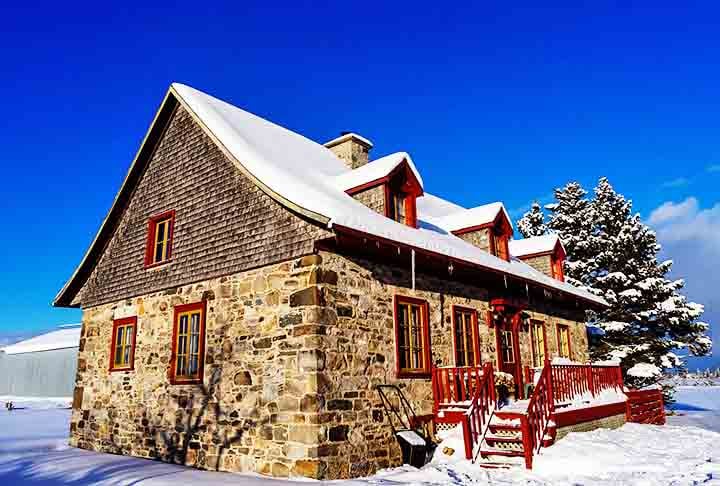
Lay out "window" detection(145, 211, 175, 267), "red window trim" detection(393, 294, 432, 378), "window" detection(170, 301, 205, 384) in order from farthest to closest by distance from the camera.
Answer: "window" detection(145, 211, 175, 267)
"window" detection(170, 301, 205, 384)
"red window trim" detection(393, 294, 432, 378)

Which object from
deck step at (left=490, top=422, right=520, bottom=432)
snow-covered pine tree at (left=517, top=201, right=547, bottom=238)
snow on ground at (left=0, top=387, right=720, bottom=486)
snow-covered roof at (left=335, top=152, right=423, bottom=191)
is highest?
snow-covered pine tree at (left=517, top=201, right=547, bottom=238)

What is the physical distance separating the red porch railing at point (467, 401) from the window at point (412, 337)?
0.44 metres

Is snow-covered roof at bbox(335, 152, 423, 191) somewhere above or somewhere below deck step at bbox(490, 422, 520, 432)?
above

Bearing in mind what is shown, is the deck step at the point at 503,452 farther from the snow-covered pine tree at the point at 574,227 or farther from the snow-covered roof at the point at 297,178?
the snow-covered pine tree at the point at 574,227

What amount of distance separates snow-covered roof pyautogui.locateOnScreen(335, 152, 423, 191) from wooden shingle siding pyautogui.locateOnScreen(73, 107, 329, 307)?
97.6 inches

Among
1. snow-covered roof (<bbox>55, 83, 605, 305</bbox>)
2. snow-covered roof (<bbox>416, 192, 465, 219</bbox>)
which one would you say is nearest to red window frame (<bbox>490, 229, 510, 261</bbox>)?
snow-covered roof (<bbox>55, 83, 605, 305</bbox>)

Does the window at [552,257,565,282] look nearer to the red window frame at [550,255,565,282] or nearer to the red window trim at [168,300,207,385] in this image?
the red window frame at [550,255,565,282]

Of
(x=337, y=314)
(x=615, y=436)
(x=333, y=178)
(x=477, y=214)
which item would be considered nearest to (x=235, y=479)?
(x=337, y=314)

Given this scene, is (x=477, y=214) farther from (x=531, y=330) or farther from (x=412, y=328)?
(x=412, y=328)

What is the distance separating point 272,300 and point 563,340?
11576mm

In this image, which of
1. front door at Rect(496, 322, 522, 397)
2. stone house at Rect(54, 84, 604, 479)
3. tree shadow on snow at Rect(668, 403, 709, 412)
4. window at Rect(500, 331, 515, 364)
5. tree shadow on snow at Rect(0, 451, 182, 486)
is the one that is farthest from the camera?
tree shadow on snow at Rect(668, 403, 709, 412)

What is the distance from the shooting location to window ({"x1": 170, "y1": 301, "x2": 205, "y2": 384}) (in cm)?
1137

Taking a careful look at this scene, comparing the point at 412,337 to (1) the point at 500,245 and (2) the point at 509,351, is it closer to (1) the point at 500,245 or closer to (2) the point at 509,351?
(2) the point at 509,351

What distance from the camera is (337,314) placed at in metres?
9.72
